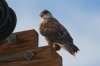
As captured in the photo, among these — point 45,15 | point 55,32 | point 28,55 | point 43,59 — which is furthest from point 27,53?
point 45,15

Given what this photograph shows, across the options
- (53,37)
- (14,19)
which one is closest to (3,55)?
(14,19)

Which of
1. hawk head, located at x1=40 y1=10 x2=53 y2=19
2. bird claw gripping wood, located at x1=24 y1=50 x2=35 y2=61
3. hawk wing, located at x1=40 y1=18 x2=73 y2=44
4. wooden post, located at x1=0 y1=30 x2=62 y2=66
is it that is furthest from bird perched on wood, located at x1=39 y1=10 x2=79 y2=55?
bird claw gripping wood, located at x1=24 y1=50 x2=35 y2=61

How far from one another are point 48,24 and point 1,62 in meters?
4.81

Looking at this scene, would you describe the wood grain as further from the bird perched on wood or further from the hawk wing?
the hawk wing

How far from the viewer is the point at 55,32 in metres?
7.30

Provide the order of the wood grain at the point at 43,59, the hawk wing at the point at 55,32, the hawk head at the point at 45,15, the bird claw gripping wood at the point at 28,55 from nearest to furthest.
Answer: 1. the wood grain at the point at 43,59
2. the bird claw gripping wood at the point at 28,55
3. the hawk wing at the point at 55,32
4. the hawk head at the point at 45,15

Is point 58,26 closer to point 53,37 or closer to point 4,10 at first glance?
point 53,37

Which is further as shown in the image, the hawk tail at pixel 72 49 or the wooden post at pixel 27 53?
the hawk tail at pixel 72 49

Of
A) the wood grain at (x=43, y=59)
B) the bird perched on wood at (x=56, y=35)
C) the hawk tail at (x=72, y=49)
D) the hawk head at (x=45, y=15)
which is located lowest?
the wood grain at (x=43, y=59)

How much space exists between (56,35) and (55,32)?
0.24 ft

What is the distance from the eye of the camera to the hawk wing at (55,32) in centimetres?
712

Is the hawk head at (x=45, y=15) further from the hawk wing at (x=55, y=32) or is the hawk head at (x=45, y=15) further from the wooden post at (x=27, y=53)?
the wooden post at (x=27, y=53)

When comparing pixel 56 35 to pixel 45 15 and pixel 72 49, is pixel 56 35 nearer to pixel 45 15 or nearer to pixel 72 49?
pixel 72 49

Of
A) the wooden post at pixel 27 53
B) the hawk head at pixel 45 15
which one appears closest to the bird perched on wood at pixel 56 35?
the hawk head at pixel 45 15
